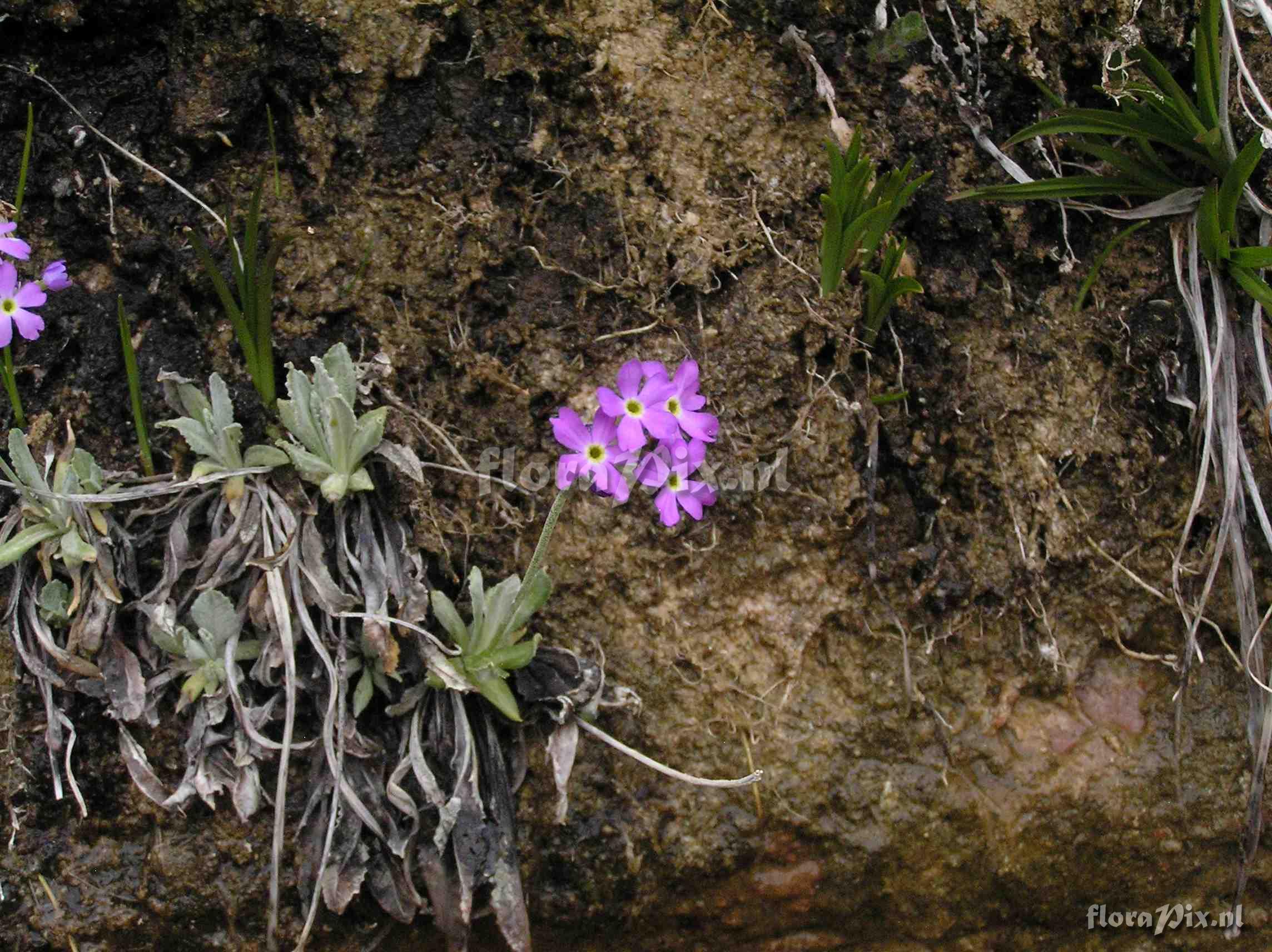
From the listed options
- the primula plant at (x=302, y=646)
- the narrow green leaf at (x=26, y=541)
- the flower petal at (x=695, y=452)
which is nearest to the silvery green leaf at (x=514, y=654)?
the primula plant at (x=302, y=646)

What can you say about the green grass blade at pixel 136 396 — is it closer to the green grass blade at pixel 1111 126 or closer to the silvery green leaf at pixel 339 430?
the silvery green leaf at pixel 339 430

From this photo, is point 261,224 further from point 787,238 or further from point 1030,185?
point 1030,185

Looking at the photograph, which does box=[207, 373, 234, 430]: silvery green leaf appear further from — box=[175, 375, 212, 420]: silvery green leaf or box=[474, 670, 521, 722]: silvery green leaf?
box=[474, 670, 521, 722]: silvery green leaf

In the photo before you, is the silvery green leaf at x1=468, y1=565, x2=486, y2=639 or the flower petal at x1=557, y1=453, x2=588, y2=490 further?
the silvery green leaf at x1=468, y1=565, x2=486, y2=639

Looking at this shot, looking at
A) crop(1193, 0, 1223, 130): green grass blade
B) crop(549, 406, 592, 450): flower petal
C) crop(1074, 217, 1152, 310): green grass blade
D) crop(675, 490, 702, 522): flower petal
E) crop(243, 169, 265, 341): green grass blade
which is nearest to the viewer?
crop(549, 406, 592, 450): flower petal

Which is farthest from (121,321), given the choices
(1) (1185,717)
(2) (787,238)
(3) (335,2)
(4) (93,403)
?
(1) (1185,717)

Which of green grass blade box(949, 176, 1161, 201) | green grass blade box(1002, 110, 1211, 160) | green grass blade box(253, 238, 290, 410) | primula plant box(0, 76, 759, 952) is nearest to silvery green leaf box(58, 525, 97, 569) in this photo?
primula plant box(0, 76, 759, 952)
